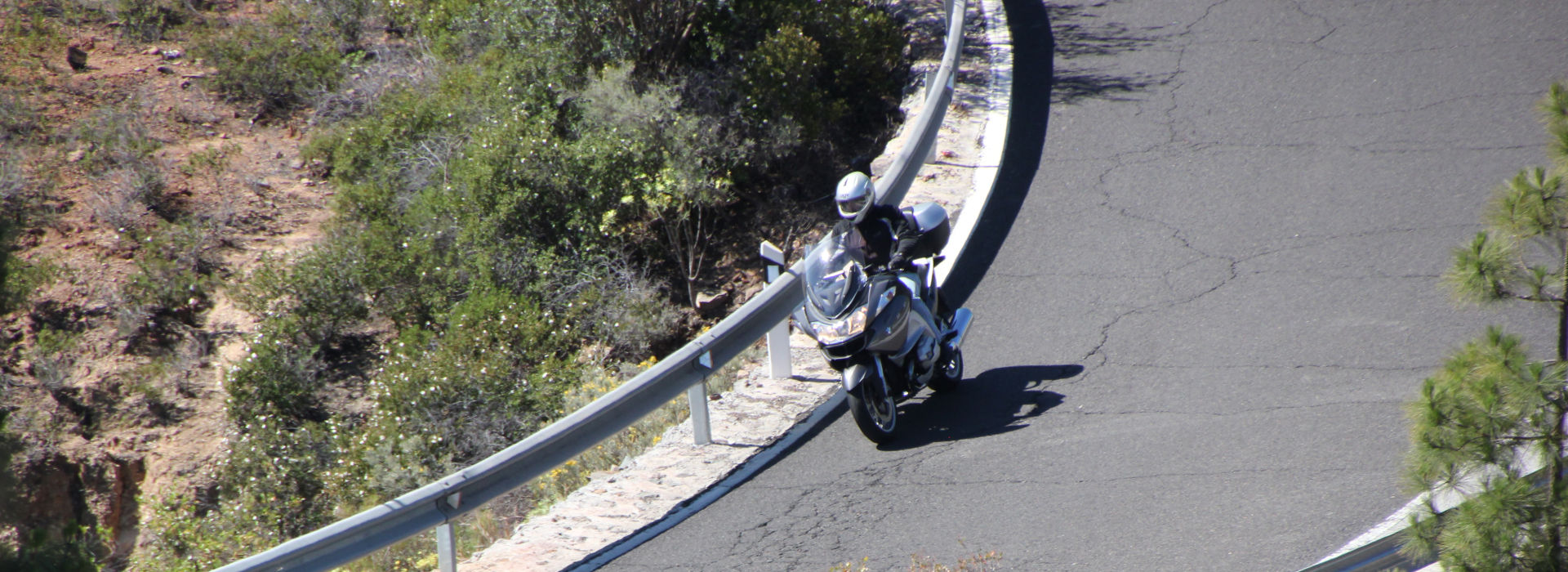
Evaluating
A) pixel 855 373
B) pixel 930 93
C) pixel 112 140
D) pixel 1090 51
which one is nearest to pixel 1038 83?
pixel 1090 51

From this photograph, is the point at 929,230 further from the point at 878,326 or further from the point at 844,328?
the point at 844,328

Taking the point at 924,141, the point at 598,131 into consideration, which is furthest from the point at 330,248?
the point at 924,141

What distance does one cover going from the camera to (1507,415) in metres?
3.53

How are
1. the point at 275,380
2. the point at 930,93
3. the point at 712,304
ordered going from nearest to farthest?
the point at 930,93 → the point at 275,380 → the point at 712,304

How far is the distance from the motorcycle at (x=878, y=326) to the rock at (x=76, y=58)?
14446mm

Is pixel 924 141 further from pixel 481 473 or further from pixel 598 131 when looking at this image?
pixel 481 473

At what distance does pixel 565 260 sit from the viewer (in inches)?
497

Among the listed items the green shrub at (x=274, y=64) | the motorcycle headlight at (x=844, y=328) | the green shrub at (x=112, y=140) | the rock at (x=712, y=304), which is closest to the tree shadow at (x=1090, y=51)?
the rock at (x=712, y=304)

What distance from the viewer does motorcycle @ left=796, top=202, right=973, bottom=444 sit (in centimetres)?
693

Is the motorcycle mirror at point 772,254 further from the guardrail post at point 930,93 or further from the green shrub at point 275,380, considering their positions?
the green shrub at point 275,380

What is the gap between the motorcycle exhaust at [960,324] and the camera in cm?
773

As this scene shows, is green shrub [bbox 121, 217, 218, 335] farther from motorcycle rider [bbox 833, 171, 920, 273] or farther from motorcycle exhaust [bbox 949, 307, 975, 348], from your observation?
motorcycle exhaust [bbox 949, 307, 975, 348]

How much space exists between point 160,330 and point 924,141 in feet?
28.2

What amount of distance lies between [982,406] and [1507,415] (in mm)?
4181
